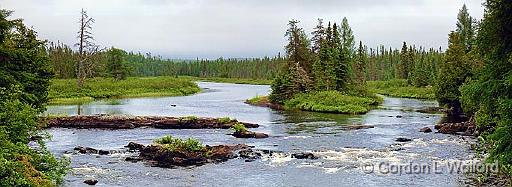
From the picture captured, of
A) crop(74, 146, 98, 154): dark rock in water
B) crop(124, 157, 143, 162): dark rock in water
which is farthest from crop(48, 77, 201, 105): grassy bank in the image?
crop(124, 157, 143, 162): dark rock in water

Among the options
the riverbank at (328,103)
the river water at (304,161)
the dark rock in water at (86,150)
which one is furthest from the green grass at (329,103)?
the dark rock in water at (86,150)

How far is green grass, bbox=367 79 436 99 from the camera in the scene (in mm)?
108250

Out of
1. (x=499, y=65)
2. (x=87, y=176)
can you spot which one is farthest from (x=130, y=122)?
(x=499, y=65)

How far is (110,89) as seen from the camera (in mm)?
104125

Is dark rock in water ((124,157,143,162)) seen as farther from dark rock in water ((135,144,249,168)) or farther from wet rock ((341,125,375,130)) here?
wet rock ((341,125,375,130))

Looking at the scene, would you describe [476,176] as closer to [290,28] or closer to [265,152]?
[265,152]

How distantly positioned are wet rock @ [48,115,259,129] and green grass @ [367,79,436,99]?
5772cm

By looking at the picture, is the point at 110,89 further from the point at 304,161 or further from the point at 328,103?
the point at 304,161

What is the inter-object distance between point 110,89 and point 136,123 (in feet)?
166

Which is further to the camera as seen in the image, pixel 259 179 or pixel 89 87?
pixel 89 87

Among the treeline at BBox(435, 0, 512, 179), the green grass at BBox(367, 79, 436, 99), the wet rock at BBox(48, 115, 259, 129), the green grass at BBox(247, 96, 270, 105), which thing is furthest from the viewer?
the green grass at BBox(367, 79, 436, 99)

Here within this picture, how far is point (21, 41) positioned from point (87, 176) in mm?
16316

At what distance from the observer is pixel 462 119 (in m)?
63.1

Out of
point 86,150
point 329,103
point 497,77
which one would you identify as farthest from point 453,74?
point 497,77
